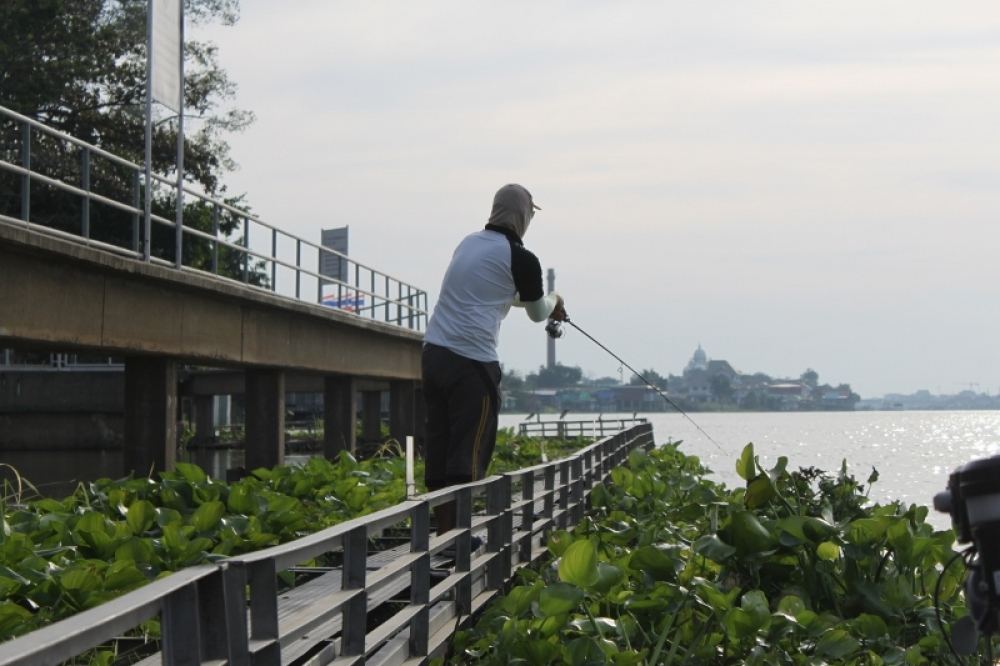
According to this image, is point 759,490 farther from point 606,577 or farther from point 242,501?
point 242,501

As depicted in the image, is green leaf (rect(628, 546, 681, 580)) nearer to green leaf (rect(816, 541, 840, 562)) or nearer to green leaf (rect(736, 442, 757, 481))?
green leaf (rect(816, 541, 840, 562))

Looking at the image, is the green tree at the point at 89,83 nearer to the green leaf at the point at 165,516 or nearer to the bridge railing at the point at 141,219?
the bridge railing at the point at 141,219

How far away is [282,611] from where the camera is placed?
5.71 metres

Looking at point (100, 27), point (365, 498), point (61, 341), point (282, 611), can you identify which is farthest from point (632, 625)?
point (100, 27)

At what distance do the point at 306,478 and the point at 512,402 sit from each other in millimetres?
157741

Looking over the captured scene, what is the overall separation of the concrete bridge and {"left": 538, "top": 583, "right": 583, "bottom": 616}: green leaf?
8293 mm

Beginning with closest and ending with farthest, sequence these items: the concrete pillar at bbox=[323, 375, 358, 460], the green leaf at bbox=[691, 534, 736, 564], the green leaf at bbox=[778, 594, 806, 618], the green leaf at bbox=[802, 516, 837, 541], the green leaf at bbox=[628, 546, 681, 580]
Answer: the green leaf at bbox=[778, 594, 806, 618] → the green leaf at bbox=[628, 546, 681, 580] → the green leaf at bbox=[691, 534, 736, 564] → the green leaf at bbox=[802, 516, 837, 541] → the concrete pillar at bbox=[323, 375, 358, 460]

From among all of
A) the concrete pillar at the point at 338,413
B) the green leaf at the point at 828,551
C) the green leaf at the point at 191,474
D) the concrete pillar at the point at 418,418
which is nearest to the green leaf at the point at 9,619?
the green leaf at the point at 828,551

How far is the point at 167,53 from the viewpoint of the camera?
18.1 meters

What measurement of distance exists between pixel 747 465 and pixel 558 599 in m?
2.51

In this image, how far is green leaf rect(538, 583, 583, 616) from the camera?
588 cm

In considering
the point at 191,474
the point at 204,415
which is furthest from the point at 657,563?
the point at 204,415

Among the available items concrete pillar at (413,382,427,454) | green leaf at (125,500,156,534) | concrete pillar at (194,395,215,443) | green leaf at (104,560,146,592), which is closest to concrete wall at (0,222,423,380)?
green leaf at (125,500,156,534)

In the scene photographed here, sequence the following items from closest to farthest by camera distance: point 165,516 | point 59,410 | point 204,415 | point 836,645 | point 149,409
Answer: point 836,645 → point 165,516 → point 149,409 → point 59,410 → point 204,415
